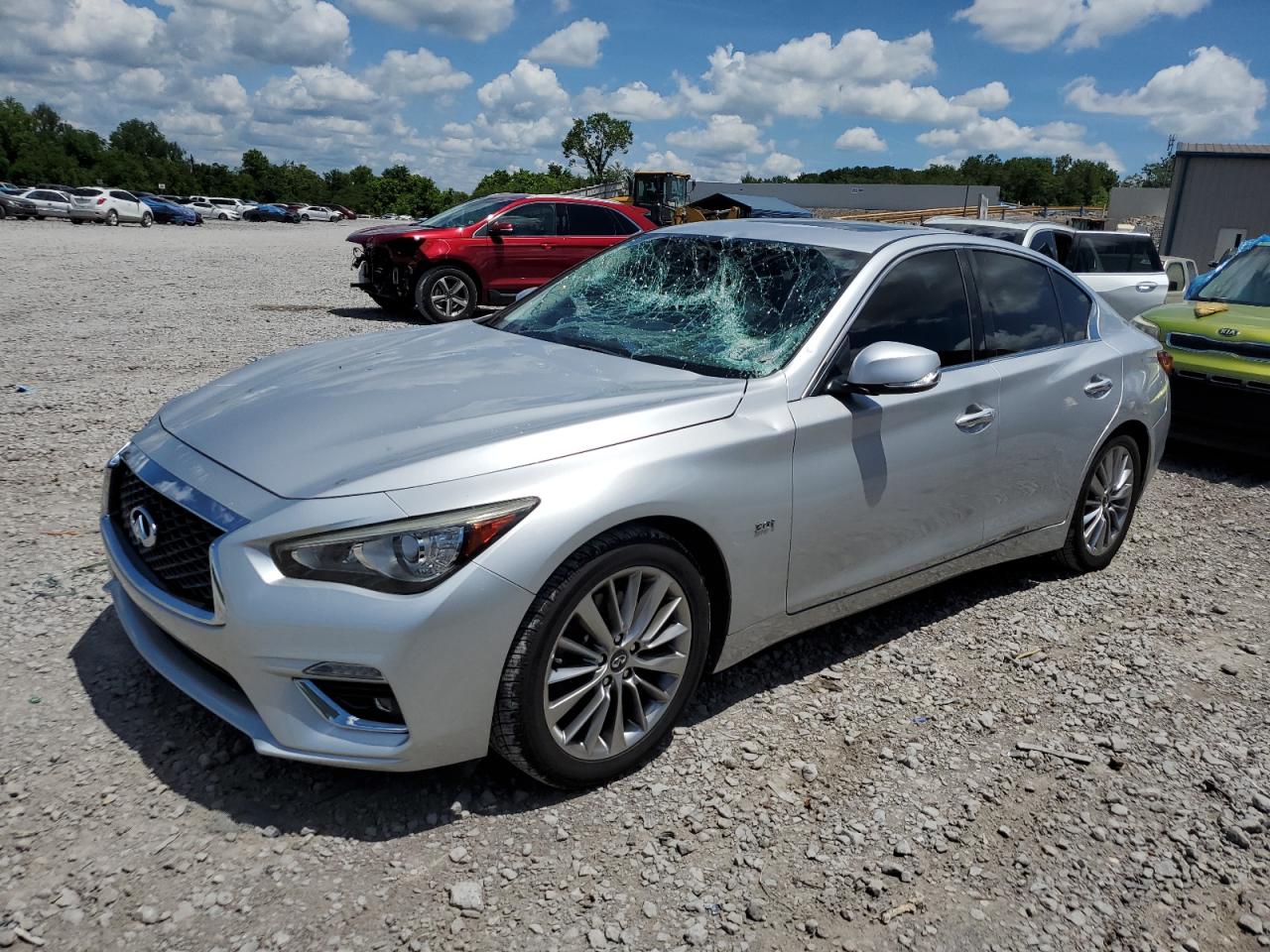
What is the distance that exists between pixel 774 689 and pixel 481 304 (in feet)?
34.2

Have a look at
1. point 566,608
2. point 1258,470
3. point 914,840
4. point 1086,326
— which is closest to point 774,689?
point 914,840

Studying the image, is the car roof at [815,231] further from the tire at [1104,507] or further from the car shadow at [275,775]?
the car shadow at [275,775]

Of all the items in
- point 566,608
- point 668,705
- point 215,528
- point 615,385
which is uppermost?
point 615,385

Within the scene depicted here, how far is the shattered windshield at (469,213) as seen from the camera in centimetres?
1308

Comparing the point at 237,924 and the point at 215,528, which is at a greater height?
the point at 215,528

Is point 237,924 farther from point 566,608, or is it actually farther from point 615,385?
point 615,385

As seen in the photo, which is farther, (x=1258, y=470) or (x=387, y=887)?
(x=1258, y=470)

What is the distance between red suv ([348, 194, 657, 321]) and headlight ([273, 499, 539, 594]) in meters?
10.2

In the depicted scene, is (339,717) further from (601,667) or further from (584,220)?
(584,220)

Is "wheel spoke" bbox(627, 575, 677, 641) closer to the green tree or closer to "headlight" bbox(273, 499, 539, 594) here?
"headlight" bbox(273, 499, 539, 594)

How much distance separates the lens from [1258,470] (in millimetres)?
7281

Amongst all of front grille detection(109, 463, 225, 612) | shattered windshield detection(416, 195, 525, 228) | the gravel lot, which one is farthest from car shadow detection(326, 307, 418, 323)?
front grille detection(109, 463, 225, 612)

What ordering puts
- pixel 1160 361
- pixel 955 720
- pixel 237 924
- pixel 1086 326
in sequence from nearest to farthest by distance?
1. pixel 237 924
2. pixel 955 720
3. pixel 1086 326
4. pixel 1160 361

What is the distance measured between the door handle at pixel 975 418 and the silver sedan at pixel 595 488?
0.6 inches
